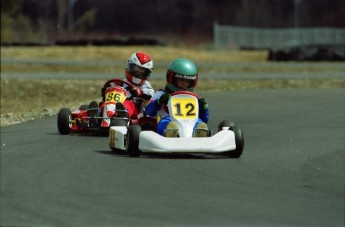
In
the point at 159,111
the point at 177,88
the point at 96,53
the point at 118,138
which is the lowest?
the point at 118,138

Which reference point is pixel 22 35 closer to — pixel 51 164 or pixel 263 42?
pixel 263 42

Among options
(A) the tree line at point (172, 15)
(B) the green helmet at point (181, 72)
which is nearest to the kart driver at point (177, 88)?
(B) the green helmet at point (181, 72)

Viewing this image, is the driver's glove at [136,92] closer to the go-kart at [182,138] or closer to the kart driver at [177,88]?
the kart driver at [177,88]

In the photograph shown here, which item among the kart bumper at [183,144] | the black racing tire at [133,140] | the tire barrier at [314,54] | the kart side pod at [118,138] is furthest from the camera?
the tire barrier at [314,54]

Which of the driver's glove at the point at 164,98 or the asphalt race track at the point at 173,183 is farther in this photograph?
the driver's glove at the point at 164,98

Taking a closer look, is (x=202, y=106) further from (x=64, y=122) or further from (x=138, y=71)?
(x=64, y=122)

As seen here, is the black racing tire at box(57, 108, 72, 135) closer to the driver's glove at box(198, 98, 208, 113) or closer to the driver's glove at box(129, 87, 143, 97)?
the driver's glove at box(129, 87, 143, 97)

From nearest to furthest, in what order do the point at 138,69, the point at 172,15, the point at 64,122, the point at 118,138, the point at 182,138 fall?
the point at 182,138 → the point at 118,138 → the point at 64,122 → the point at 138,69 → the point at 172,15

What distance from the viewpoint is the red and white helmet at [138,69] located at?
13461 mm

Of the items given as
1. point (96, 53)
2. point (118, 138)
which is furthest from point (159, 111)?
point (96, 53)

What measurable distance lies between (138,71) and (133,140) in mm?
3140

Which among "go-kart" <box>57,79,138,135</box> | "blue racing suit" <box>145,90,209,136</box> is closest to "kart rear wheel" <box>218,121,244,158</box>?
"blue racing suit" <box>145,90,209,136</box>

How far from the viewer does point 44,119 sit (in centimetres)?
1572

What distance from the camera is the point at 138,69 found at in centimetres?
1347
